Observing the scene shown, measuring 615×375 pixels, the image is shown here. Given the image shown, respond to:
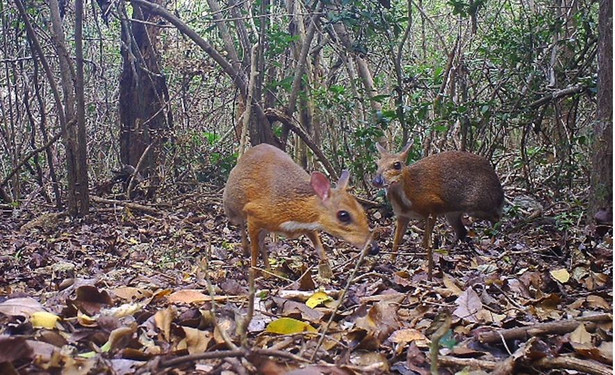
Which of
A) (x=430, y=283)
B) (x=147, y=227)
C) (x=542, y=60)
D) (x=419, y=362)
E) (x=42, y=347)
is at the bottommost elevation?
(x=147, y=227)

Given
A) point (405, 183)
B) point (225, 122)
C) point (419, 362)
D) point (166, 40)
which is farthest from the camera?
point (225, 122)

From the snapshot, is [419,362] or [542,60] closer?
[419,362]

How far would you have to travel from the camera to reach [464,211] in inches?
270

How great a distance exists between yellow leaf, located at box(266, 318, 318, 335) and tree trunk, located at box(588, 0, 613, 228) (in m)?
3.00

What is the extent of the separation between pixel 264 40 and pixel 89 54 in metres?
4.60

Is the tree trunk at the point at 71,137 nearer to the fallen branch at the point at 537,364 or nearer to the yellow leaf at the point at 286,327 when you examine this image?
the yellow leaf at the point at 286,327

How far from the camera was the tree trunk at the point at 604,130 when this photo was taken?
187 inches

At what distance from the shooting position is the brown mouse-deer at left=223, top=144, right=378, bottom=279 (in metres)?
5.05

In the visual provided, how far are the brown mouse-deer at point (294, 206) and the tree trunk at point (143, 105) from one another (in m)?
5.01

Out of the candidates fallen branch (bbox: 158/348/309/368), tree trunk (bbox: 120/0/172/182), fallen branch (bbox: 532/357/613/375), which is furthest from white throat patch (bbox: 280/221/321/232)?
tree trunk (bbox: 120/0/172/182)

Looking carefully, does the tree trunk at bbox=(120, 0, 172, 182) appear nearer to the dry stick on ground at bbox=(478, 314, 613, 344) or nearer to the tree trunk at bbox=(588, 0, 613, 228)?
the tree trunk at bbox=(588, 0, 613, 228)

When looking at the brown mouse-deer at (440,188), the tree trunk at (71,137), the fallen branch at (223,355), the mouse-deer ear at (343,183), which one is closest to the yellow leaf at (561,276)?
the mouse-deer ear at (343,183)

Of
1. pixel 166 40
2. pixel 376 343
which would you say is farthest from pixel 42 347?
pixel 166 40

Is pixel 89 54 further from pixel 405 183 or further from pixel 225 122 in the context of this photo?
pixel 405 183
